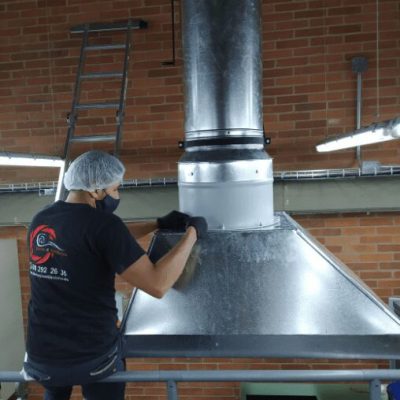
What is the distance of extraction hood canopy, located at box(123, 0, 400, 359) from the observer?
3.37 feet

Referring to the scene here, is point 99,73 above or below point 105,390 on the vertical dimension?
above

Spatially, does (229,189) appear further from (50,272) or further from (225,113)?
(50,272)

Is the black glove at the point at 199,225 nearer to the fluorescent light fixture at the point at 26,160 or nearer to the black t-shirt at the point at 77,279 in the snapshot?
the black t-shirt at the point at 77,279

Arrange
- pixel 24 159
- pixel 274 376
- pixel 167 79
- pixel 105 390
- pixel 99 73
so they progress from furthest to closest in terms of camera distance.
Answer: pixel 167 79 < pixel 99 73 < pixel 24 159 < pixel 105 390 < pixel 274 376

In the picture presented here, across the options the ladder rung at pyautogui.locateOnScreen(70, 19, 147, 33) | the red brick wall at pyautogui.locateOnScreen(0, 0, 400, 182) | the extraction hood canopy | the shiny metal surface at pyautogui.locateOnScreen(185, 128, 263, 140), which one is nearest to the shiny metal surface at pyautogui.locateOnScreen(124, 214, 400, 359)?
the extraction hood canopy

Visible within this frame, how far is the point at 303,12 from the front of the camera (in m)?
2.70

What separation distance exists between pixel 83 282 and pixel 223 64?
30.4 inches

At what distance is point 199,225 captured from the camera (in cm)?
118

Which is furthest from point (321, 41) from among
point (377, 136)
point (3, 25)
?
point (3, 25)

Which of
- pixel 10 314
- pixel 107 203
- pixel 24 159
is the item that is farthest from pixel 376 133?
pixel 10 314

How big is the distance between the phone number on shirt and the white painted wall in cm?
210

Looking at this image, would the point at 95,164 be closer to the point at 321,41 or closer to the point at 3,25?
the point at 321,41

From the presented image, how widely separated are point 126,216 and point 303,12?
1.83 m

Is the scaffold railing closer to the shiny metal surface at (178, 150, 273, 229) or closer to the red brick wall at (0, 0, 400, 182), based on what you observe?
the shiny metal surface at (178, 150, 273, 229)
